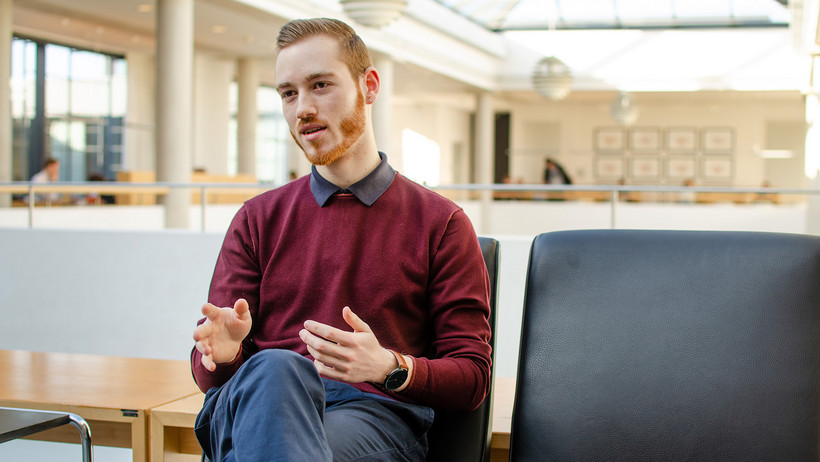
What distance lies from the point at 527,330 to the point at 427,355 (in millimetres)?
187

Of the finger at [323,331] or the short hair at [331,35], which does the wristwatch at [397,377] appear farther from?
the short hair at [331,35]

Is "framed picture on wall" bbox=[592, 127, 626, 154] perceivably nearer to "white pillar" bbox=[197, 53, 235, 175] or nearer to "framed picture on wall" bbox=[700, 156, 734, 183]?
"framed picture on wall" bbox=[700, 156, 734, 183]

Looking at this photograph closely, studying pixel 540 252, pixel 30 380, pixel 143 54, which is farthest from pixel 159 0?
pixel 540 252

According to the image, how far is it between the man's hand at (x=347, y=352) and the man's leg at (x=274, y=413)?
1.7 inches

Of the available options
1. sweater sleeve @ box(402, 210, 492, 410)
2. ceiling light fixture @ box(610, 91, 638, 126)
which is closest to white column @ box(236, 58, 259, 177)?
ceiling light fixture @ box(610, 91, 638, 126)

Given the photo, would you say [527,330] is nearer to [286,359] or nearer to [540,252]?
[540,252]

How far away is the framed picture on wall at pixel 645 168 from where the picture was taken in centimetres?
1691

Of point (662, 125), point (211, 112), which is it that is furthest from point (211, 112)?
point (662, 125)

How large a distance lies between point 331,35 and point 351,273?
413 millimetres

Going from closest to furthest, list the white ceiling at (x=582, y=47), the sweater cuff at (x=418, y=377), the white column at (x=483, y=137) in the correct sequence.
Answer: the sweater cuff at (x=418, y=377) < the white ceiling at (x=582, y=47) < the white column at (x=483, y=137)

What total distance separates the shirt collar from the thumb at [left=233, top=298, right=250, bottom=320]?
0.93 feet

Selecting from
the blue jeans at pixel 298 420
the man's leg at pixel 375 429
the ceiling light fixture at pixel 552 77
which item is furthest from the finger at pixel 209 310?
the ceiling light fixture at pixel 552 77

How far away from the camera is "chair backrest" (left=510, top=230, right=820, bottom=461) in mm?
1330

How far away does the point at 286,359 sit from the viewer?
112 centimetres
